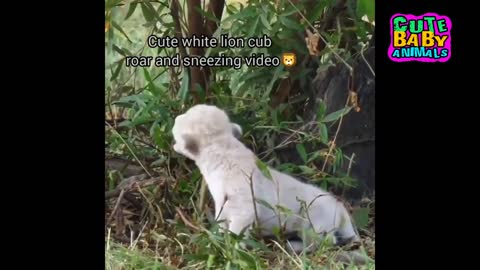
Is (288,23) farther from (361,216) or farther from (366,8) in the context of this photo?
→ (361,216)

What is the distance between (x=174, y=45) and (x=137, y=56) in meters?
0.11

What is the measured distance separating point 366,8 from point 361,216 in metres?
0.59

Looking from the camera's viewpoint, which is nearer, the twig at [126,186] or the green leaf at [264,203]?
the green leaf at [264,203]

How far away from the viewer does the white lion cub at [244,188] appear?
10.7 feet

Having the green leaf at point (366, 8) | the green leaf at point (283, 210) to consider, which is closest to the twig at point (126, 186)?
the green leaf at point (283, 210)

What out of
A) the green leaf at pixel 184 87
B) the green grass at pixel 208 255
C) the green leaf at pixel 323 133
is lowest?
the green grass at pixel 208 255

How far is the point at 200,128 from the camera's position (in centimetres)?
330

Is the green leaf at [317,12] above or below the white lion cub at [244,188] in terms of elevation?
above

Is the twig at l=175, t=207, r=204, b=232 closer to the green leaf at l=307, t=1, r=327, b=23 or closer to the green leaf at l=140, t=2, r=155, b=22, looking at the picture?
the green leaf at l=140, t=2, r=155, b=22

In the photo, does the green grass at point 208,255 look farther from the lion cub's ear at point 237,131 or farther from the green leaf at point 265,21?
the green leaf at point 265,21

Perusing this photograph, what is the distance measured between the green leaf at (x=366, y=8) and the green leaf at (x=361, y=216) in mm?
547
